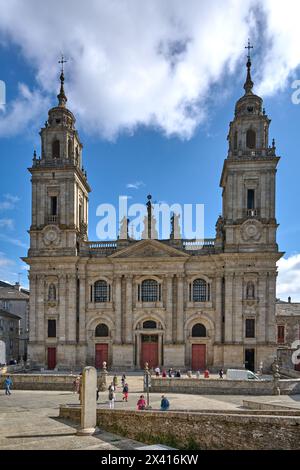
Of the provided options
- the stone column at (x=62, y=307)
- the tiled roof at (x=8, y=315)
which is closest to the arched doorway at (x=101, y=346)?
the stone column at (x=62, y=307)

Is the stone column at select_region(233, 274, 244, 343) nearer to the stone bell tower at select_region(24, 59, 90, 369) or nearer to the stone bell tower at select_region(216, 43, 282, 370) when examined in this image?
the stone bell tower at select_region(216, 43, 282, 370)

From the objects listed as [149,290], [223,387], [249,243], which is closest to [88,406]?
[223,387]

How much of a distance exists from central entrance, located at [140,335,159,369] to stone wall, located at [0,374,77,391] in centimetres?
1377

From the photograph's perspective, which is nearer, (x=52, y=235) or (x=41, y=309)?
(x=41, y=309)

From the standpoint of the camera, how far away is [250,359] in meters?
42.7

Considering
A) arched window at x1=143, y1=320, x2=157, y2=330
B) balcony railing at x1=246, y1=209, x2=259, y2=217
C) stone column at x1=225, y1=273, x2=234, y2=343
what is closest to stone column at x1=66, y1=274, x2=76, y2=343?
arched window at x1=143, y1=320, x2=157, y2=330

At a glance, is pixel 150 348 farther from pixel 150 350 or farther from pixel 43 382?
pixel 43 382

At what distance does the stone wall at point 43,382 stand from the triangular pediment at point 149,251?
16066mm

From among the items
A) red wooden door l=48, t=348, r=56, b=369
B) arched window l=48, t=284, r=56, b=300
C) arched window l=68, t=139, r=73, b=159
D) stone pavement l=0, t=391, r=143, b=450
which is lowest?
red wooden door l=48, t=348, r=56, b=369

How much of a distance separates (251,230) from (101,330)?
60.4 feet

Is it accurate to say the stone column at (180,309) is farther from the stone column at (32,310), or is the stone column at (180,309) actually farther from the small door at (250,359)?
the stone column at (32,310)

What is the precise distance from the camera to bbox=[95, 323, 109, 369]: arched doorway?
1792 inches

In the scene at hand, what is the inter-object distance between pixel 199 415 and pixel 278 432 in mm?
3340

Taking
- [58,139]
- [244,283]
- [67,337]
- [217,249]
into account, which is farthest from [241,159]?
[67,337]
